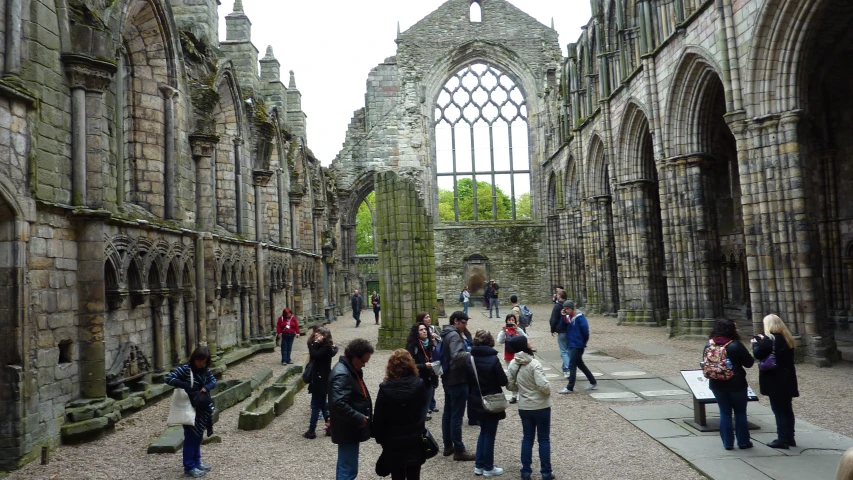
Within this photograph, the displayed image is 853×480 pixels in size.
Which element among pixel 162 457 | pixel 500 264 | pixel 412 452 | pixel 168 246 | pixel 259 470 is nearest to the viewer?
pixel 412 452

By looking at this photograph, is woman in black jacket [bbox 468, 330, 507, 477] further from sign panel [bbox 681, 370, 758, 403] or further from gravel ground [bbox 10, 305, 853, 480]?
sign panel [bbox 681, 370, 758, 403]

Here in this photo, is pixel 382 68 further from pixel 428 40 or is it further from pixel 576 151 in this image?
pixel 576 151

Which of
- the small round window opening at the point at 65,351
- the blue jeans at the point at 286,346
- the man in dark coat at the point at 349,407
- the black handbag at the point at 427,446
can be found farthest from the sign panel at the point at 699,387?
the blue jeans at the point at 286,346

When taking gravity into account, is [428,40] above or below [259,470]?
above

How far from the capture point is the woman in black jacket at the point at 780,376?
5.37m

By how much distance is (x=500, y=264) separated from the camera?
31797mm

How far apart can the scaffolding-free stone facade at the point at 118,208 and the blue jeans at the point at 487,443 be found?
14.3 feet

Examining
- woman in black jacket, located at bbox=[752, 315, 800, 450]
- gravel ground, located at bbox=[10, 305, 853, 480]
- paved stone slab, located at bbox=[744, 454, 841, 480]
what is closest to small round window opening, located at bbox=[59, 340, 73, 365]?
gravel ground, located at bbox=[10, 305, 853, 480]

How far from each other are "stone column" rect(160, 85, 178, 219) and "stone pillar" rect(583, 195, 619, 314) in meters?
15.9

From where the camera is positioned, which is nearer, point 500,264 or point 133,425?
point 133,425

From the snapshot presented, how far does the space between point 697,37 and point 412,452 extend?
39.6 feet

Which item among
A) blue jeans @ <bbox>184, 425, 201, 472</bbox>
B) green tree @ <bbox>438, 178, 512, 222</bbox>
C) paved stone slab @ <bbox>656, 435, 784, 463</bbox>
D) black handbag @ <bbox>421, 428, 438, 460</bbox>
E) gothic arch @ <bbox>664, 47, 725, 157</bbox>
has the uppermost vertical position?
green tree @ <bbox>438, 178, 512, 222</bbox>

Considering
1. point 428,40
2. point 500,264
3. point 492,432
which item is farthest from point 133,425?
point 428,40

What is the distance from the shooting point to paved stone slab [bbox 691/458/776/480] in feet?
15.6
